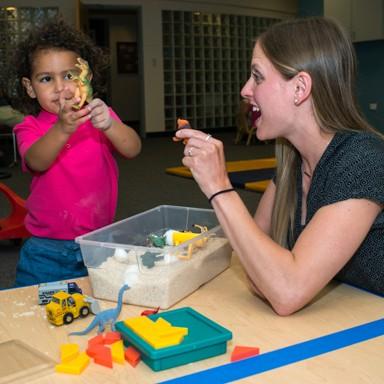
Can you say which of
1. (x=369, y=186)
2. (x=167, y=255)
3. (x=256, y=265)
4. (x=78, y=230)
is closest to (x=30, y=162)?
(x=78, y=230)

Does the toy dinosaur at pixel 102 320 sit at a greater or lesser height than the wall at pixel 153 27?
lesser

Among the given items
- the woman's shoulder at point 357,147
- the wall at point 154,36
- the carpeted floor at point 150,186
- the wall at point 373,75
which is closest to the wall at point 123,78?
the wall at point 154,36

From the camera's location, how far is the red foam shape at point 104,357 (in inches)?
31.9

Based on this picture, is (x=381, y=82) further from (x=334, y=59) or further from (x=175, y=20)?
(x=334, y=59)

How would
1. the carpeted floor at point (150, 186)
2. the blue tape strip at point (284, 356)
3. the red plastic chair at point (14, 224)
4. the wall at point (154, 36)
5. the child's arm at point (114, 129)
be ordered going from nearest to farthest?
the blue tape strip at point (284, 356) < the child's arm at point (114, 129) < the red plastic chair at point (14, 224) < the carpeted floor at point (150, 186) < the wall at point (154, 36)

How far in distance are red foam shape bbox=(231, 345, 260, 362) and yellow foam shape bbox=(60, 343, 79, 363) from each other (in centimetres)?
24

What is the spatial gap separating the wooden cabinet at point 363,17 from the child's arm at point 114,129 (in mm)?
6646

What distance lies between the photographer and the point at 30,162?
1.46 metres

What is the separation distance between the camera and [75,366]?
0.80m

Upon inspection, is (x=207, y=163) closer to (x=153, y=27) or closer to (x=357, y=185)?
(x=357, y=185)

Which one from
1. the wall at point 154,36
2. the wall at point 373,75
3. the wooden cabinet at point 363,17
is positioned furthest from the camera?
the wall at point 154,36

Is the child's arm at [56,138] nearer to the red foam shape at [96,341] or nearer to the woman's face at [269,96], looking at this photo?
the woman's face at [269,96]

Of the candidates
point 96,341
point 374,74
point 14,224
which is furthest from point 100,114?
point 374,74

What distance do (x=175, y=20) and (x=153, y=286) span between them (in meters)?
9.06
